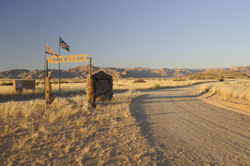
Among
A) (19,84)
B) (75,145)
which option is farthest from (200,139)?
(19,84)

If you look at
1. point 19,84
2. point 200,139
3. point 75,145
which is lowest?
point 75,145

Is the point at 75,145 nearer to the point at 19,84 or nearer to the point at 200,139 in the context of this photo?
the point at 200,139

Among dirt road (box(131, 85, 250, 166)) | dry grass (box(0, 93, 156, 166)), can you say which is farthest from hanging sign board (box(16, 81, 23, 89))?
dirt road (box(131, 85, 250, 166))

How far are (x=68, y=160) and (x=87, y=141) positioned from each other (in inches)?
51.9

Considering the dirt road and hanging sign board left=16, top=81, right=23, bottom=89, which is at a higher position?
hanging sign board left=16, top=81, right=23, bottom=89

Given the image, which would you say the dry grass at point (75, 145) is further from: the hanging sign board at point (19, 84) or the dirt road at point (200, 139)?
the hanging sign board at point (19, 84)

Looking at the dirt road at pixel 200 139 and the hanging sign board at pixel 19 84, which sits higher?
the hanging sign board at pixel 19 84

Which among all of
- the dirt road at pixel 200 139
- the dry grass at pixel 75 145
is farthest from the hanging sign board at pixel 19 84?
the dirt road at pixel 200 139

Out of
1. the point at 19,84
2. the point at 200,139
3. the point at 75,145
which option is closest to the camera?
the point at 75,145

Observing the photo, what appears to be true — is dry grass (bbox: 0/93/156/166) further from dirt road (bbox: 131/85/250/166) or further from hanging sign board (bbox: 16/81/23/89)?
hanging sign board (bbox: 16/81/23/89)

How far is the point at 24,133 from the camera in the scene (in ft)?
21.4

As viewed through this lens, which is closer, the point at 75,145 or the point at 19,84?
the point at 75,145

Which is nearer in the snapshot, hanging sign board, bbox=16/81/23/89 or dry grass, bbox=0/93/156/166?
dry grass, bbox=0/93/156/166

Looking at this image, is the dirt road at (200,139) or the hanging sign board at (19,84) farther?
the hanging sign board at (19,84)
